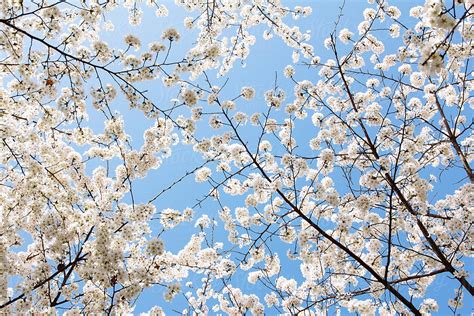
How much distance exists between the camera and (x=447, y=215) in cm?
602

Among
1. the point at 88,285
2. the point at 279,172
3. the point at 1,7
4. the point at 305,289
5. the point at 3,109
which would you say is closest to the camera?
the point at 1,7

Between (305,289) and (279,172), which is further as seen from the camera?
(305,289)

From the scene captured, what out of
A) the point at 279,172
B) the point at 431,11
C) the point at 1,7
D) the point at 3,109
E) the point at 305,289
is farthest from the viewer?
the point at 305,289

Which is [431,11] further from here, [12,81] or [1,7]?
[12,81]

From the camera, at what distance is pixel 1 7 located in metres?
4.33

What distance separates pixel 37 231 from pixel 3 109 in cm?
163

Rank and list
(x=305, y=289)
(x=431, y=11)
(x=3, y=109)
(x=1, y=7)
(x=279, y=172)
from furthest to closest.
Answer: (x=305, y=289), (x=279, y=172), (x=3, y=109), (x=1, y=7), (x=431, y=11)

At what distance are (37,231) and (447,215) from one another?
227 inches

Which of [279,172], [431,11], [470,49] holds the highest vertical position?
[470,49]

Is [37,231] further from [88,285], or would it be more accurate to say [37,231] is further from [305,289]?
[305,289]

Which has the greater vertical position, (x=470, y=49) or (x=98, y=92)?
(x=470, y=49)

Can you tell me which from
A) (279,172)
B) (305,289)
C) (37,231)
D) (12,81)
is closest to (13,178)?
(37,231)

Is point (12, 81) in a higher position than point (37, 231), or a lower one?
higher

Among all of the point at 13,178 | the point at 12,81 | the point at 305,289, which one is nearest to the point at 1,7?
the point at 12,81
